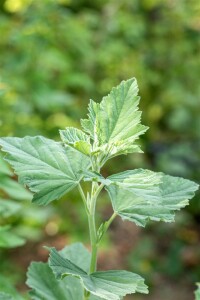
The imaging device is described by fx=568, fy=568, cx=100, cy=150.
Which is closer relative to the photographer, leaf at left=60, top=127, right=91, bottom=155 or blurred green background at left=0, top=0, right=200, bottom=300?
leaf at left=60, top=127, right=91, bottom=155

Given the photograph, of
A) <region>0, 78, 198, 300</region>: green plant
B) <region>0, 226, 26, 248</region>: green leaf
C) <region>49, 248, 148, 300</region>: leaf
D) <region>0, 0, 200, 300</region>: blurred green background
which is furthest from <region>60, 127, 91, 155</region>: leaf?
<region>0, 0, 200, 300</region>: blurred green background

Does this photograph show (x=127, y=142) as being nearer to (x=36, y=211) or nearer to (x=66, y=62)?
(x=36, y=211)

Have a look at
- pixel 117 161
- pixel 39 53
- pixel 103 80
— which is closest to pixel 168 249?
pixel 117 161

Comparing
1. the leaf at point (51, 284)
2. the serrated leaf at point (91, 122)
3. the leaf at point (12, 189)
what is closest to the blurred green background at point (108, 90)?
the leaf at point (12, 189)

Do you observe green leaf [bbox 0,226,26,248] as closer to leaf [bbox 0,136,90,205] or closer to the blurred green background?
leaf [bbox 0,136,90,205]

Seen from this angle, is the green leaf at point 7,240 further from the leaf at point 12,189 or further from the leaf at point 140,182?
the leaf at point 140,182

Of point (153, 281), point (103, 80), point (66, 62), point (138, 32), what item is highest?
point (138, 32)

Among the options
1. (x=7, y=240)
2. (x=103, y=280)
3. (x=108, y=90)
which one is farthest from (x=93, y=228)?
(x=108, y=90)
